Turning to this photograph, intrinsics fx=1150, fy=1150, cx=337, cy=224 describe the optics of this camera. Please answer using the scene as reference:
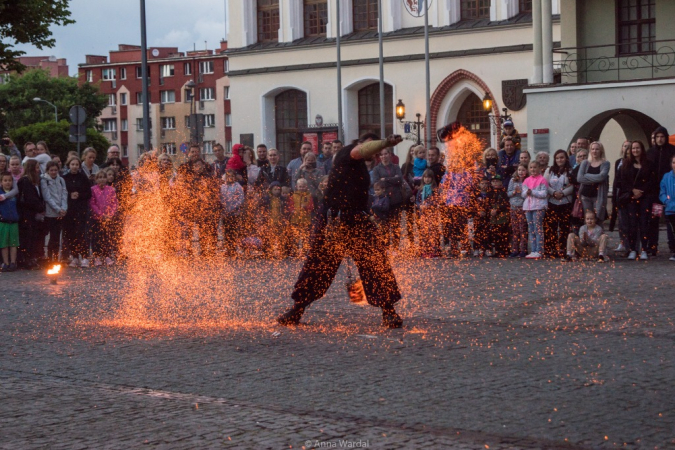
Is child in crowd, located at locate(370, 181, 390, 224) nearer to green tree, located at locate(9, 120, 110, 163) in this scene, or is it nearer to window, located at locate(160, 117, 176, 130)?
green tree, located at locate(9, 120, 110, 163)

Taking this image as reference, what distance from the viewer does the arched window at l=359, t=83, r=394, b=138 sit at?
50312 millimetres

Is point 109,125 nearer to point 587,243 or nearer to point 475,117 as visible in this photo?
point 475,117

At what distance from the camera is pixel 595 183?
717 inches

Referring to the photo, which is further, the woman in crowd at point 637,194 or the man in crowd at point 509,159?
the man in crowd at point 509,159

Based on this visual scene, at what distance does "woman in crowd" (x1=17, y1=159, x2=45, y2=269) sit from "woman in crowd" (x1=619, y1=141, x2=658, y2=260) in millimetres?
9638

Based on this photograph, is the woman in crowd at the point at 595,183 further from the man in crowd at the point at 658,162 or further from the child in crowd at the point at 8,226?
the child in crowd at the point at 8,226

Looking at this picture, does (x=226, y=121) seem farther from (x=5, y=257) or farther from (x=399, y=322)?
(x=399, y=322)

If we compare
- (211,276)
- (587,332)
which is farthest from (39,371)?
(211,276)

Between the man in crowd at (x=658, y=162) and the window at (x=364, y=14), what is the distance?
108 ft

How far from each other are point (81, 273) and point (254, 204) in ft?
11.6

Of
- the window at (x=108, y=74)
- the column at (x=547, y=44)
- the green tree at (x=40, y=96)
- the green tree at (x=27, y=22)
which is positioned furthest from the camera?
the window at (x=108, y=74)

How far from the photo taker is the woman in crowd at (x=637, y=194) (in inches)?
710

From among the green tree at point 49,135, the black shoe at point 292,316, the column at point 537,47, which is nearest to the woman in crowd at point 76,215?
the black shoe at point 292,316

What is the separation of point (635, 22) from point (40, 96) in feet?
238
